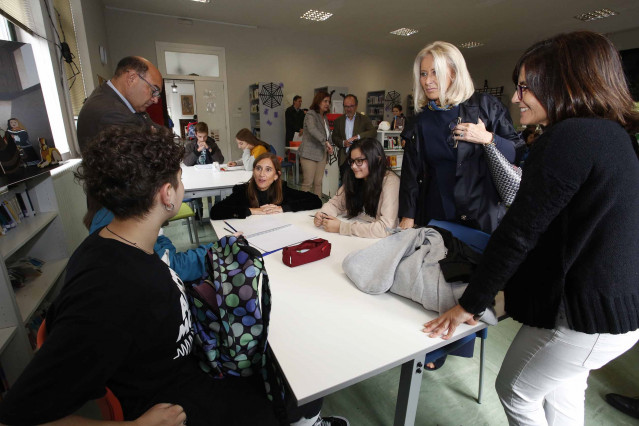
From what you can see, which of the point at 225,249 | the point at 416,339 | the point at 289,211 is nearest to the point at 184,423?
the point at 225,249

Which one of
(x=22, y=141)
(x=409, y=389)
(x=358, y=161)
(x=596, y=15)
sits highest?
(x=596, y=15)

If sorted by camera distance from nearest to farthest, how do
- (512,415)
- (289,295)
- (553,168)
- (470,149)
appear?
(553,168) → (512,415) → (289,295) → (470,149)

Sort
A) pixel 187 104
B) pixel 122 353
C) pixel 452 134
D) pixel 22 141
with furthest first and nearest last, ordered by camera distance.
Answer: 1. pixel 187 104
2. pixel 22 141
3. pixel 452 134
4. pixel 122 353

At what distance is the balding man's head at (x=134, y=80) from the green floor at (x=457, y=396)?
1.95 metres

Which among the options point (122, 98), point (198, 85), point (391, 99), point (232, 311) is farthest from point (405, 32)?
point (232, 311)

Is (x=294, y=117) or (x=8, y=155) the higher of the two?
(x=294, y=117)

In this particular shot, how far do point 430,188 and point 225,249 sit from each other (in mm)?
1168

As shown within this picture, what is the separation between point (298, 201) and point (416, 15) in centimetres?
582

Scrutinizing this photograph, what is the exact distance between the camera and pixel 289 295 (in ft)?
3.64

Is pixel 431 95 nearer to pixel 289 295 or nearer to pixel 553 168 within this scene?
pixel 553 168

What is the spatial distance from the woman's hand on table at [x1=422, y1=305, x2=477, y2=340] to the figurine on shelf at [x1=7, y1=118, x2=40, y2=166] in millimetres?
1955

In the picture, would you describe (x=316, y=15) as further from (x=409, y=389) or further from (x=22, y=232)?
(x=409, y=389)

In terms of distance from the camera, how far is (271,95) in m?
7.00

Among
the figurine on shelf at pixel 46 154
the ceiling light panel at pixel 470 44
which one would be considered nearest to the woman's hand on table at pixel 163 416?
the figurine on shelf at pixel 46 154
